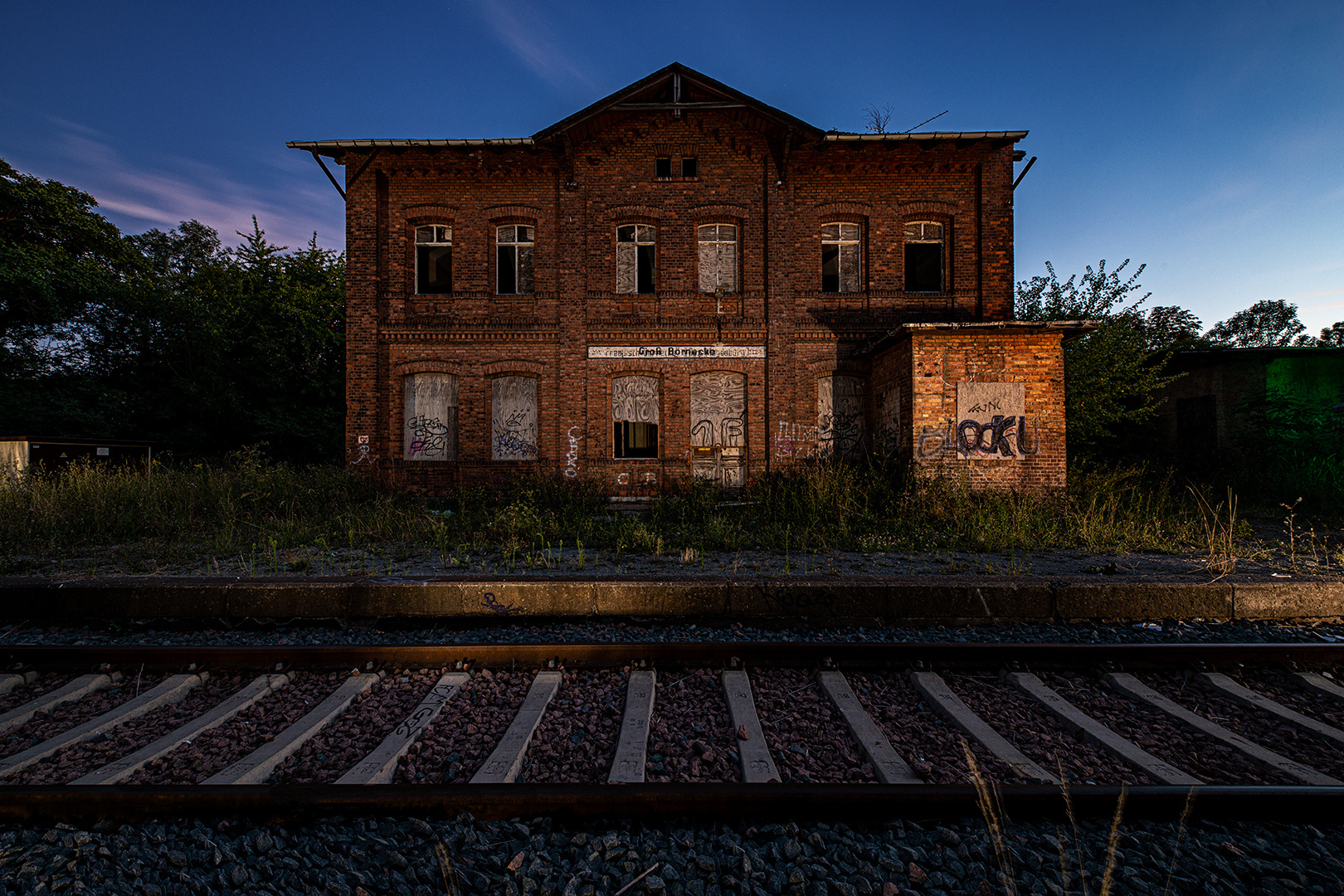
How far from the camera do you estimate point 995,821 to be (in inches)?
79.0

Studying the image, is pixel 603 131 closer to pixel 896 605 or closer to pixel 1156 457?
pixel 896 605

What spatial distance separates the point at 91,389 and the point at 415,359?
15585 mm

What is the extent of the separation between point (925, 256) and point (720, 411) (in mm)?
6309

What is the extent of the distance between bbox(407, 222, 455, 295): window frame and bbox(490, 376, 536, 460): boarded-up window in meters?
2.83

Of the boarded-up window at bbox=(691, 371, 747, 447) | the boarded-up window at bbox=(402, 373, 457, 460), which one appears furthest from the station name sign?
the boarded-up window at bbox=(402, 373, 457, 460)

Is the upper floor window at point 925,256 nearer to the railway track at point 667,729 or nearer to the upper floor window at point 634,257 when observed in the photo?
the upper floor window at point 634,257

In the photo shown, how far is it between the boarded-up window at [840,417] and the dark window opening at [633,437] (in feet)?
13.1

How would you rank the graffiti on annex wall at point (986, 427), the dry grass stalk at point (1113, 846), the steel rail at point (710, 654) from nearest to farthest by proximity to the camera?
the dry grass stalk at point (1113, 846), the steel rail at point (710, 654), the graffiti on annex wall at point (986, 427)

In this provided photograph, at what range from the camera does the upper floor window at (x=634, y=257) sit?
40.0ft

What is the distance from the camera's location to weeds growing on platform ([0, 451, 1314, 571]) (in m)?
6.85

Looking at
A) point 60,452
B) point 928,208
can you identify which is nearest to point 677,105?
point 928,208

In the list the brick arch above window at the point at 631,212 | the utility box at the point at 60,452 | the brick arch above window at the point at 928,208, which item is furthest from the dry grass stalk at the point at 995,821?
the utility box at the point at 60,452

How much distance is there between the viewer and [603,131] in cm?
1195

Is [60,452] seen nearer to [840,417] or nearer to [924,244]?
[840,417]
